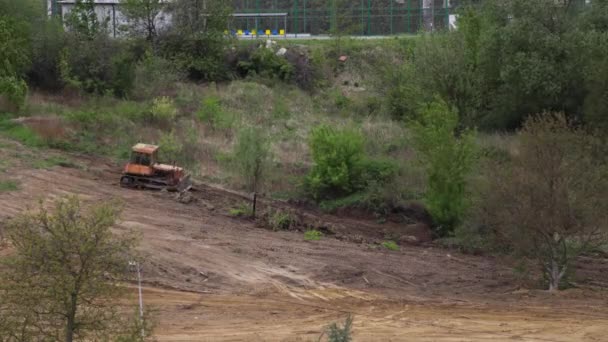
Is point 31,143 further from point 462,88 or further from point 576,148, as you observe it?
point 576,148

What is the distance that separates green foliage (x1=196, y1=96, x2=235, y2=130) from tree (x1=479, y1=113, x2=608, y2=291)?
59.1 feet

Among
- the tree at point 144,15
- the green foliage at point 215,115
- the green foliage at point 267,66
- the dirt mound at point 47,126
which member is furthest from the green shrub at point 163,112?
the tree at point 144,15

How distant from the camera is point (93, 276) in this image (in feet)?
46.7

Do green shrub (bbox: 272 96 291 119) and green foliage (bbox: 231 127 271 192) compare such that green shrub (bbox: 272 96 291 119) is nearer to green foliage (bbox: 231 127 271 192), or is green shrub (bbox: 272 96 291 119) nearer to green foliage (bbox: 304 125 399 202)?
green foliage (bbox: 304 125 399 202)

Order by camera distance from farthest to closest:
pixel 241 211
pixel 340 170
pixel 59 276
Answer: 1. pixel 340 170
2. pixel 241 211
3. pixel 59 276

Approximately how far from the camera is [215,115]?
150 feet

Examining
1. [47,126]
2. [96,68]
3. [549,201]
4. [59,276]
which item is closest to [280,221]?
[549,201]

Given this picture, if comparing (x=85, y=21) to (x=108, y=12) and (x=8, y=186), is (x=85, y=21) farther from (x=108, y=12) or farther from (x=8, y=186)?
(x=8, y=186)

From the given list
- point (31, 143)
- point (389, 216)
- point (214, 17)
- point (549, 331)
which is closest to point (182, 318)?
point (549, 331)

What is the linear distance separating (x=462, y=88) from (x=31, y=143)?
63.9 ft

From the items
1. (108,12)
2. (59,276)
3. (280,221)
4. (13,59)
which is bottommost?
(280,221)

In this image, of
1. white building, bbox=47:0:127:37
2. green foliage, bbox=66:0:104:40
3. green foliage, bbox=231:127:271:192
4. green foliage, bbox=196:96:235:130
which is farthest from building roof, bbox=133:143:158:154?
white building, bbox=47:0:127:37

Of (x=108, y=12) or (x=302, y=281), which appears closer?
(x=302, y=281)

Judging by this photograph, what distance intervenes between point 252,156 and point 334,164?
4090 mm
